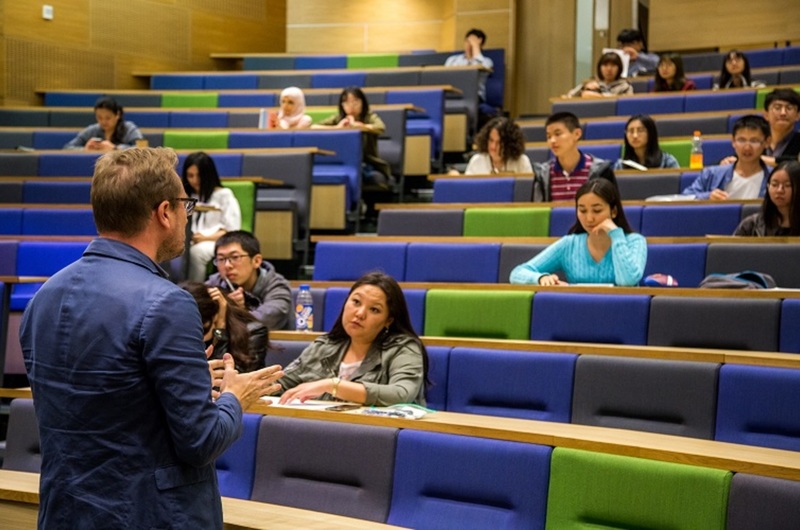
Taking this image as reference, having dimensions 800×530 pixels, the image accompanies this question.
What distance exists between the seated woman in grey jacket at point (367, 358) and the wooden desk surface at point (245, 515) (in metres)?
0.14

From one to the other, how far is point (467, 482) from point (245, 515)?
0.51 ft

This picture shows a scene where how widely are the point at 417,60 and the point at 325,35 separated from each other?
789mm

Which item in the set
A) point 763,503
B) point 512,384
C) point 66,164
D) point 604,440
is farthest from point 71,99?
point 763,503

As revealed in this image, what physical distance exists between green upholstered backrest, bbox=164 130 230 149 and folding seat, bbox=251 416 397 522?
132 centimetres

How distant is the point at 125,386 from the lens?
0.46 m

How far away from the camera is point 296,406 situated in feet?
2.77

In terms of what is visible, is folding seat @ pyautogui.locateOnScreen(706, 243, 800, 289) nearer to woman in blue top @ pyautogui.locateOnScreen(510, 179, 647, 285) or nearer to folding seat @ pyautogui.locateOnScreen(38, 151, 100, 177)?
woman in blue top @ pyautogui.locateOnScreen(510, 179, 647, 285)

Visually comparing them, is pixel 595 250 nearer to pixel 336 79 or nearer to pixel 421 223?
pixel 421 223

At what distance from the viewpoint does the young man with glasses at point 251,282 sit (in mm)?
1204

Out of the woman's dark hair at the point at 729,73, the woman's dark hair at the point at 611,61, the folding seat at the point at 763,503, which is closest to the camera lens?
the folding seat at the point at 763,503

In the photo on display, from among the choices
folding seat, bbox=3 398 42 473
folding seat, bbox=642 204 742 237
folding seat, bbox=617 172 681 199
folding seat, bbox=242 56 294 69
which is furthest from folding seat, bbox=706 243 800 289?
folding seat, bbox=242 56 294 69

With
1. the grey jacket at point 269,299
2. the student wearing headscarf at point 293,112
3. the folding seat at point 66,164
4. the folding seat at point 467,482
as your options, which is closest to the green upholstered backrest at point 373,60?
the student wearing headscarf at point 293,112

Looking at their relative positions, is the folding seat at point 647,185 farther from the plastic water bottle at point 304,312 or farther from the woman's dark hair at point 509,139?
the plastic water bottle at point 304,312

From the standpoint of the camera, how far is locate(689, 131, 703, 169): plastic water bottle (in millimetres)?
1708
